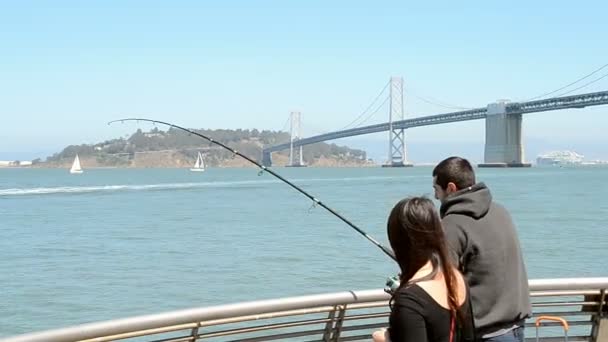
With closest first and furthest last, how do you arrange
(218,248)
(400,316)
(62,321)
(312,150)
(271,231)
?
(400,316)
(62,321)
(218,248)
(271,231)
(312,150)

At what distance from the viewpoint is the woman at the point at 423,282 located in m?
1.98

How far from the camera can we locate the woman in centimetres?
198

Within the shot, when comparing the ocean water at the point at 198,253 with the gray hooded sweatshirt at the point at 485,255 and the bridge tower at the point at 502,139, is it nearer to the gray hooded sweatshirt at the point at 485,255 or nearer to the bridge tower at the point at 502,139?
the gray hooded sweatshirt at the point at 485,255

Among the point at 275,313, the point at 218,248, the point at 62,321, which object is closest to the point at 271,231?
the point at 218,248

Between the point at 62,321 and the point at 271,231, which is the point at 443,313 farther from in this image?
the point at 271,231

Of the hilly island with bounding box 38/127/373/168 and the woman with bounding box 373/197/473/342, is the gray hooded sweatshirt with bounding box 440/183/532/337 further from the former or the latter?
the hilly island with bounding box 38/127/373/168

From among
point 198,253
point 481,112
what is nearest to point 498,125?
point 481,112

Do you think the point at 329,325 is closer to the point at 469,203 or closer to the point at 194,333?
the point at 194,333

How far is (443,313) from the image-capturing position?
203 centimetres

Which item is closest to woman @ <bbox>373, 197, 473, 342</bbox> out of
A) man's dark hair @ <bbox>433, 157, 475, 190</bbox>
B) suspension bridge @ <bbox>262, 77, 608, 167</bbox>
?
man's dark hair @ <bbox>433, 157, 475, 190</bbox>

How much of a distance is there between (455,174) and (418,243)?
0.79 m

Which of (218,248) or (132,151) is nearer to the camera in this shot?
(218,248)

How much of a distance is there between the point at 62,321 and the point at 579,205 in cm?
3316

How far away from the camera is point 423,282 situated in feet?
6.70
